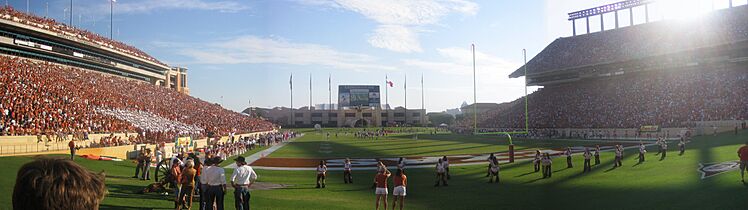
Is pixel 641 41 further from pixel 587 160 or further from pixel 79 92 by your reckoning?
pixel 79 92

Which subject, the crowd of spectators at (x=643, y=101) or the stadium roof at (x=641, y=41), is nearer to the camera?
the crowd of spectators at (x=643, y=101)

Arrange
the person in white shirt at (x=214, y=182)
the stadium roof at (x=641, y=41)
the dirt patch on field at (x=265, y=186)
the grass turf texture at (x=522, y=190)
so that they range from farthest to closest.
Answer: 1. the stadium roof at (x=641, y=41)
2. the dirt patch on field at (x=265, y=186)
3. the grass turf texture at (x=522, y=190)
4. the person in white shirt at (x=214, y=182)

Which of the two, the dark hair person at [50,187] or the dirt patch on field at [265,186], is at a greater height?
the dark hair person at [50,187]

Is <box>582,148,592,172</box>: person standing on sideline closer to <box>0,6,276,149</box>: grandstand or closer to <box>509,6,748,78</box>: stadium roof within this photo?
<box>0,6,276,149</box>: grandstand

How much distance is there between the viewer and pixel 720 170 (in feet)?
63.6

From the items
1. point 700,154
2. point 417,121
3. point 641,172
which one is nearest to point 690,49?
point 700,154

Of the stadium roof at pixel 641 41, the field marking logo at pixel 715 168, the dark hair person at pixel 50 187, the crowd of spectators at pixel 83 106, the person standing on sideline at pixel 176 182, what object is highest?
the stadium roof at pixel 641 41

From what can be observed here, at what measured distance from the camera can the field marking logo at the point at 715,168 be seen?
61.9 feet

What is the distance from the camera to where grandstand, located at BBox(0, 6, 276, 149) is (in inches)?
1207

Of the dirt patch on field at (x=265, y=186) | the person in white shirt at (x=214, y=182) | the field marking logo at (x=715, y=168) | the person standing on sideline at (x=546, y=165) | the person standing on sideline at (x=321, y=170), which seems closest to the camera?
the person in white shirt at (x=214, y=182)

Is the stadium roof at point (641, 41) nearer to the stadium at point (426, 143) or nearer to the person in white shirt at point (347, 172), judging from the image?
the stadium at point (426, 143)

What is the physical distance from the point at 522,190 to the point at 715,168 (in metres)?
7.91

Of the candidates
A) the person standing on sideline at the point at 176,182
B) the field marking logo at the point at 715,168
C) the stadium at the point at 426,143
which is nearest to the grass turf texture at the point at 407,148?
the stadium at the point at 426,143

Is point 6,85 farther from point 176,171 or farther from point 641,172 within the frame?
point 641,172
